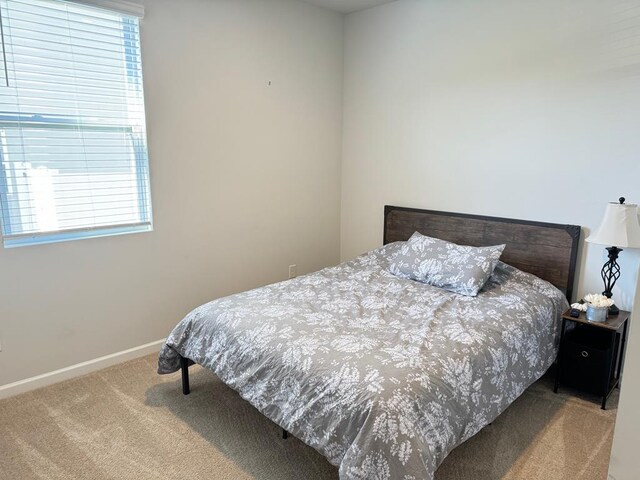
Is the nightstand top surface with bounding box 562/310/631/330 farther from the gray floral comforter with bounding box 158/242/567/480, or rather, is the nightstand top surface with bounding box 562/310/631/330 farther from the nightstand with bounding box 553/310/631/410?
the gray floral comforter with bounding box 158/242/567/480

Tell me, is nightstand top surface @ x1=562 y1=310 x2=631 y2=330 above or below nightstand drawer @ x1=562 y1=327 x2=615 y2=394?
above

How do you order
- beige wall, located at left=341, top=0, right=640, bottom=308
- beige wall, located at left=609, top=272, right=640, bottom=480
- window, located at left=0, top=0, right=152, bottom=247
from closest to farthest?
beige wall, located at left=609, top=272, right=640, bottom=480, window, located at left=0, top=0, right=152, bottom=247, beige wall, located at left=341, top=0, right=640, bottom=308

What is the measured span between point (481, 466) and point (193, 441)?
140cm

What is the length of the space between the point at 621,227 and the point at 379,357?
5.44 feet

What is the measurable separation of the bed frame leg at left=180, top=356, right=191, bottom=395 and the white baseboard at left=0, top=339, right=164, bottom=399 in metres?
0.66

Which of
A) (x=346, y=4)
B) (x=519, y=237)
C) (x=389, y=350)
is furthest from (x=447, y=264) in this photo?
(x=346, y=4)

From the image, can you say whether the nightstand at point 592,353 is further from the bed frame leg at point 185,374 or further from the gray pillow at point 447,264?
the bed frame leg at point 185,374

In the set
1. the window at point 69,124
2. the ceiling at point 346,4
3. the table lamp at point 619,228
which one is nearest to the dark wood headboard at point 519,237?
the table lamp at point 619,228

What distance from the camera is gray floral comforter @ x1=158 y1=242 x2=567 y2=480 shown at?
1616 mm

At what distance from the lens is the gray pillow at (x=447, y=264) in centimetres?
273

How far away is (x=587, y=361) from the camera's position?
2531mm

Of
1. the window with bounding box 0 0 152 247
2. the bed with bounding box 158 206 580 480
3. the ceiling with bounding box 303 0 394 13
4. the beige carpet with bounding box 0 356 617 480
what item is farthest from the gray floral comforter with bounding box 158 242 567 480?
the ceiling with bounding box 303 0 394 13

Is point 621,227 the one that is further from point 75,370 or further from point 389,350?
point 75,370

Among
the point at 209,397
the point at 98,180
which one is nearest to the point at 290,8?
→ the point at 98,180
